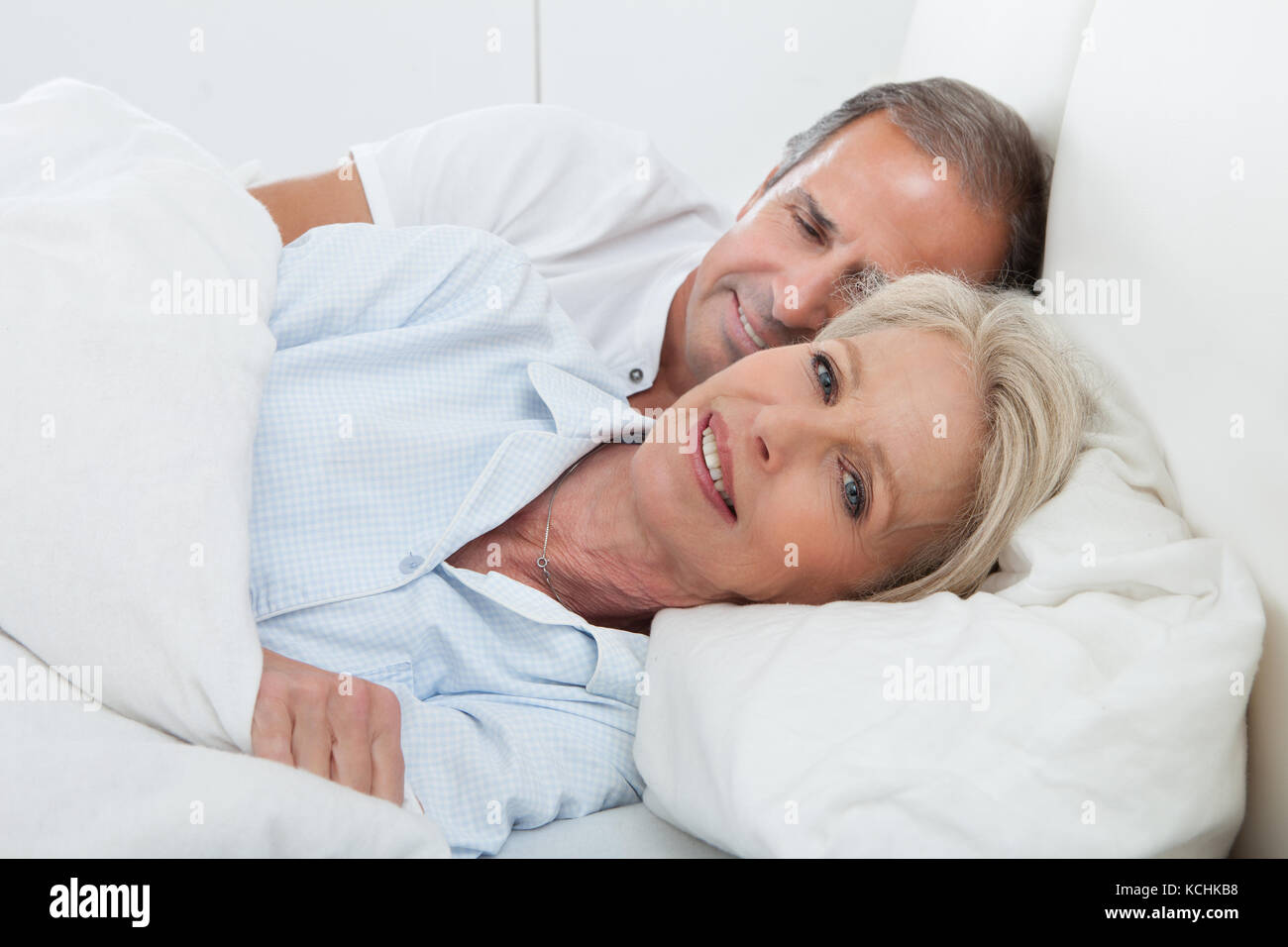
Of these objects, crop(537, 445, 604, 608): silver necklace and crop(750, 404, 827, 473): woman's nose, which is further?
crop(537, 445, 604, 608): silver necklace

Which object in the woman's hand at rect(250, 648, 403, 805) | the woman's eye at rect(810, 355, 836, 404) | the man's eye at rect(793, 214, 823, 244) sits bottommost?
the woman's hand at rect(250, 648, 403, 805)

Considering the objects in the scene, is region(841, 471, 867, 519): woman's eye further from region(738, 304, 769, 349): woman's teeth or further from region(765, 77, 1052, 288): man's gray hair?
region(765, 77, 1052, 288): man's gray hair

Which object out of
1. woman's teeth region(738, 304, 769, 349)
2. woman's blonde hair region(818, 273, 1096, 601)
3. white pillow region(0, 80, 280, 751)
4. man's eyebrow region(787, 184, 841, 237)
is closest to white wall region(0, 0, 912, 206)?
man's eyebrow region(787, 184, 841, 237)

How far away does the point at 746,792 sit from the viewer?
0.87 meters

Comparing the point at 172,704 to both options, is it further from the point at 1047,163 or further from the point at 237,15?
the point at 237,15

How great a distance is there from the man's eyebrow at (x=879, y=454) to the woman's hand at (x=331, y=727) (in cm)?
56

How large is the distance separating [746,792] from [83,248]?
2.76 feet

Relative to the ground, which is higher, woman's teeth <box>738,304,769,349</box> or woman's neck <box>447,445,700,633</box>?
woman's teeth <box>738,304,769,349</box>

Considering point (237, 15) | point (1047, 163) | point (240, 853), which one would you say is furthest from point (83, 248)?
point (237, 15)

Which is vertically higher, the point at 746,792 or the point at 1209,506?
the point at 1209,506

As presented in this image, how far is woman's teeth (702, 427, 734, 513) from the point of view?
3.87 ft

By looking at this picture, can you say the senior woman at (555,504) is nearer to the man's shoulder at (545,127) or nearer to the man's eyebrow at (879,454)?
the man's eyebrow at (879,454)

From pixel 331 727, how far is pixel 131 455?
0.31 meters
